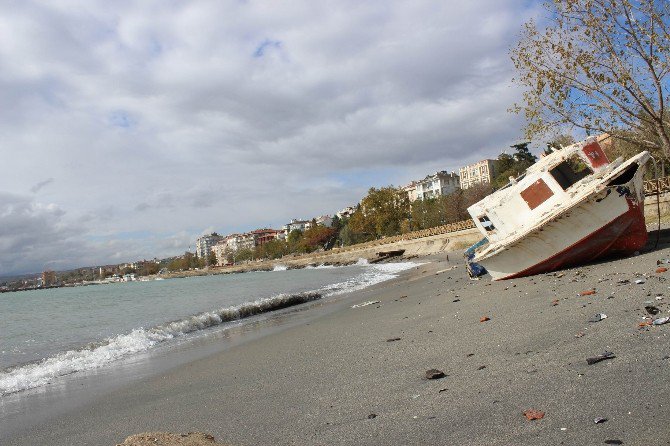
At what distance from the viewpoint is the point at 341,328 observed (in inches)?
402

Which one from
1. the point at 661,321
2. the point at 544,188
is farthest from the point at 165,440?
the point at 544,188

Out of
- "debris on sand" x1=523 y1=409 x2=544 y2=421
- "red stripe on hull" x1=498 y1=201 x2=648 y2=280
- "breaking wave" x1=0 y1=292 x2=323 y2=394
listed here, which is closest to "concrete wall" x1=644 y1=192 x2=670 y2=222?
"red stripe on hull" x1=498 y1=201 x2=648 y2=280

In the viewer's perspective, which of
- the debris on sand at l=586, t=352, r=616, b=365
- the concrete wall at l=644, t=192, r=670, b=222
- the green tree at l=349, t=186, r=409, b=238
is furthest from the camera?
the green tree at l=349, t=186, r=409, b=238

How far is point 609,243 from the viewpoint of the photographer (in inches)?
455

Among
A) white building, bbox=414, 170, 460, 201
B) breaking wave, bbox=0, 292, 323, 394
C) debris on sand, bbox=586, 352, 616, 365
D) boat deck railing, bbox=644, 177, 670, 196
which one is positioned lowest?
breaking wave, bbox=0, 292, 323, 394

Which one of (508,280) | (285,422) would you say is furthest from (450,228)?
(285,422)

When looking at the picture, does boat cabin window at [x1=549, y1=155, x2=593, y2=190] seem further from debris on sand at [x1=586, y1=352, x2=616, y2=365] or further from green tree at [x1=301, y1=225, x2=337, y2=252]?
green tree at [x1=301, y1=225, x2=337, y2=252]

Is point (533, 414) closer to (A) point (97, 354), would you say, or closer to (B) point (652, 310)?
(B) point (652, 310)

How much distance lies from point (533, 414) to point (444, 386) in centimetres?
118

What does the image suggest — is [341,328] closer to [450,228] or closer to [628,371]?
[628,371]

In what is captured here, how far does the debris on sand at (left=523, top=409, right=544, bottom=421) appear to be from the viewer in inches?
136

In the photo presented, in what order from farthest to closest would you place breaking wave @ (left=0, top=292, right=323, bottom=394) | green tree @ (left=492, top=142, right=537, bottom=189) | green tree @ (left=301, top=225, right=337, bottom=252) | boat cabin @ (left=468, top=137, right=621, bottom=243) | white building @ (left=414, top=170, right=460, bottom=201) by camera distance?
green tree @ (left=301, top=225, right=337, bottom=252), white building @ (left=414, top=170, right=460, bottom=201), green tree @ (left=492, top=142, right=537, bottom=189), boat cabin @ (left=468, top=137, right=621, bottom=243), breaking wave @ (left=0, top=292, right=323, bottom=394)

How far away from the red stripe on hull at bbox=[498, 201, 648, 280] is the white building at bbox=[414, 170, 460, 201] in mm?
121050

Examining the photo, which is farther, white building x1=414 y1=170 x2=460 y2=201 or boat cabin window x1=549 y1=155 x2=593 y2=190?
white building x1=414 y1=170 x2=460 y2=201
